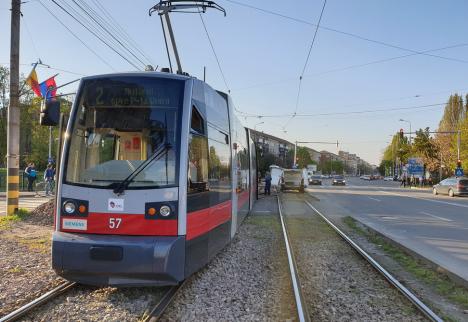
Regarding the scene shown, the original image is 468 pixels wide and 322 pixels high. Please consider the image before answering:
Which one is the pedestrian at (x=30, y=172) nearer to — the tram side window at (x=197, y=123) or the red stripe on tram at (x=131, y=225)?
the tram side window at (x=197, y=123)

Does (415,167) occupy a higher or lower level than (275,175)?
higher

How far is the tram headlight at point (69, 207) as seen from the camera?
586cm

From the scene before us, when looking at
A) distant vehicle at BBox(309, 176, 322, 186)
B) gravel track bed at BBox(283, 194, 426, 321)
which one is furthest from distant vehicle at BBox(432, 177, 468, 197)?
gravel track bed at BBox(283, 194, 426, 321)

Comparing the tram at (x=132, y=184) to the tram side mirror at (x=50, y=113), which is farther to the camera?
the tram side mirror at (x=50, y=113)

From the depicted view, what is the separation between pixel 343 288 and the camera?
6.82 metres

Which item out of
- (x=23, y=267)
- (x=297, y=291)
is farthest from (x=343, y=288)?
(x=23, y=267)

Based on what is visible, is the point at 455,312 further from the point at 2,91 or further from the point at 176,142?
the point at 2,91

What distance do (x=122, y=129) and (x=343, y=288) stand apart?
12.6ft

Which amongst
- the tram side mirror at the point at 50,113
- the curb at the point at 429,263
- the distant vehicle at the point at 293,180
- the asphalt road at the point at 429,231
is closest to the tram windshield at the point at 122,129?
the tram side mirror at the point at 50,113

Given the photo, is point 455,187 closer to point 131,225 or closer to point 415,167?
point 415,167

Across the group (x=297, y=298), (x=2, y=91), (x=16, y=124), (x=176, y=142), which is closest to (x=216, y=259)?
(x=297, y=298)

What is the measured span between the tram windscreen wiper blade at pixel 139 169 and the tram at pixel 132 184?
0.01 metres

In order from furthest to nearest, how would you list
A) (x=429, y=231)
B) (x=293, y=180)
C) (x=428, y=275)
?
(x=293, y=180)
(x=429, y=231)
(x=428, y=275)

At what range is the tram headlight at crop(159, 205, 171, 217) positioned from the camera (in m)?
5.69
